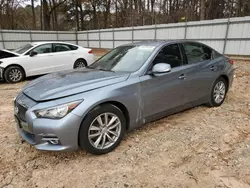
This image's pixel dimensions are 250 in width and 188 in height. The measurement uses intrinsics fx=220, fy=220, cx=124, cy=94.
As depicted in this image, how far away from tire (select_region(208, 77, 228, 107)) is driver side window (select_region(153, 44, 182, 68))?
1.19 m

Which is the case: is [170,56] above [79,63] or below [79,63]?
above

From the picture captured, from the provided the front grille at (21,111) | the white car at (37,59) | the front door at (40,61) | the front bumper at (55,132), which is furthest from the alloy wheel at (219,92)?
the front door at (40,61)

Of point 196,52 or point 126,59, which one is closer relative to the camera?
point 126,59

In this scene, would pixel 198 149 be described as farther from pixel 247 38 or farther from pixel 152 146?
pixel 247 38

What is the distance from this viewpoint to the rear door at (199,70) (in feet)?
13.0

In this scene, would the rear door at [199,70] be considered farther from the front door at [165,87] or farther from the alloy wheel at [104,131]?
the alloy wheel at [104,131]

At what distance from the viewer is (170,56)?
378cm

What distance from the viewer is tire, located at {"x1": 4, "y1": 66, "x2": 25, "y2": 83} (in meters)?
7.62

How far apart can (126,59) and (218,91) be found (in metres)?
2.26

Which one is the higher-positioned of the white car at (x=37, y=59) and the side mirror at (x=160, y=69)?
the side mirror at (x=160, y=69)

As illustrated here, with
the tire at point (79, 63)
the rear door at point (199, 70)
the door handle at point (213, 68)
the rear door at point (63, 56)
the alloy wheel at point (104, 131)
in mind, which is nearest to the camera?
the alloy wheel at point (104, 131)

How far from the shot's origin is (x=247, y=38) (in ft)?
35.5

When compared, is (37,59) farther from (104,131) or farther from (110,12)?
(110,12)

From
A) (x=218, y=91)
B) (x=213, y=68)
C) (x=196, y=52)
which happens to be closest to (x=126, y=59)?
(x=196, y=52)
